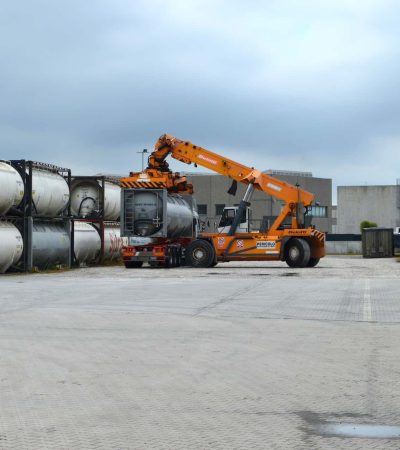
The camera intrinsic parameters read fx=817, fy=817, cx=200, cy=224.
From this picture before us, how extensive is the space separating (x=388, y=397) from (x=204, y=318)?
23.5 feet

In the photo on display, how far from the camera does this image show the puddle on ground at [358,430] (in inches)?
248

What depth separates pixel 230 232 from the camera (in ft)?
121

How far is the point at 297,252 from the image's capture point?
35812 millimetres

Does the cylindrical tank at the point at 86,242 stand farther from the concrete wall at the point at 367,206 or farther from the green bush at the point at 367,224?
the concrete wall at the point at 367,206

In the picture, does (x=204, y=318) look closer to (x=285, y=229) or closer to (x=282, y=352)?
(x=282, y=352)

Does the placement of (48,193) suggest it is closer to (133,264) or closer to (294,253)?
(133,264)

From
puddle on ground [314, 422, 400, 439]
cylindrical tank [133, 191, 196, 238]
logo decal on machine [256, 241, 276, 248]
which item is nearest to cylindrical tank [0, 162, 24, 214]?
cylindrical tank [133, 191, 196, 238]

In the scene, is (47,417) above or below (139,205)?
below

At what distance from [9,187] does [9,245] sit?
82.8 inches

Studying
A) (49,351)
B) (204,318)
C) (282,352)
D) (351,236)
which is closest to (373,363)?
(282,352)

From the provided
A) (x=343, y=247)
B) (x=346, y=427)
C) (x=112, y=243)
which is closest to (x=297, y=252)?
(x=112, y=243)

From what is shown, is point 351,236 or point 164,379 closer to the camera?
point 164,379

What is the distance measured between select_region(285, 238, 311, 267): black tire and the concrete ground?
17744mm

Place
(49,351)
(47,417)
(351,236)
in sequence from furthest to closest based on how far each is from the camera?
1. (351,236)
2. (49,351)
3. (47,417)
